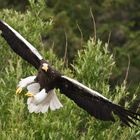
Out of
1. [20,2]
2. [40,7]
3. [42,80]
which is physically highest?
[20,2]

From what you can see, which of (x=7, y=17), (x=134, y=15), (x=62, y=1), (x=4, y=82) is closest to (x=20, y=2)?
(x=62, y=1)

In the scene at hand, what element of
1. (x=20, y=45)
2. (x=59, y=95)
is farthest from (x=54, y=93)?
(x=20, y=45)

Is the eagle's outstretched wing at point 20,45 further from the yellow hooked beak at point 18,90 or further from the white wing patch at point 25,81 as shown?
the yellow hooked beak at point 18,90

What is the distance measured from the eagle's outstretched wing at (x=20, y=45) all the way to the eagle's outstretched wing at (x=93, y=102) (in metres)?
0.53

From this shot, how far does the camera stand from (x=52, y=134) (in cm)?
852

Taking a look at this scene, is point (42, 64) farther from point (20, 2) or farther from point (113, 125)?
point (20, 2)

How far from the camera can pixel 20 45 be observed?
10.1 m

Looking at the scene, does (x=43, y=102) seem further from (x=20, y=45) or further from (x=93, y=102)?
(x=20, y=45)

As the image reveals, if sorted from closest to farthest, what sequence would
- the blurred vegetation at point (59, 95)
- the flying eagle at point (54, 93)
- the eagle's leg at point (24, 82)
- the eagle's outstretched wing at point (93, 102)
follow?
1. the eagle's outstretched wing at point (93, 102)
2. the blurred vegetation at point (59, 95)
3. the flying eagle at point (54, 93)
4. the eagle's leg at point (24, 82)

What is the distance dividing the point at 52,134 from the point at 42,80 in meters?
1.04

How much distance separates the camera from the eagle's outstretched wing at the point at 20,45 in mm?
9727

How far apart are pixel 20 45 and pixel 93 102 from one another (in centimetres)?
147

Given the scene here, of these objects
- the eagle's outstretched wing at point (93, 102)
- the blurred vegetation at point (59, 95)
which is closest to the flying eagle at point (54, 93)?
the eagle's outstretched wing at point (93, 102)

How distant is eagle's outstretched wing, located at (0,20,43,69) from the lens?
9.73 metres
